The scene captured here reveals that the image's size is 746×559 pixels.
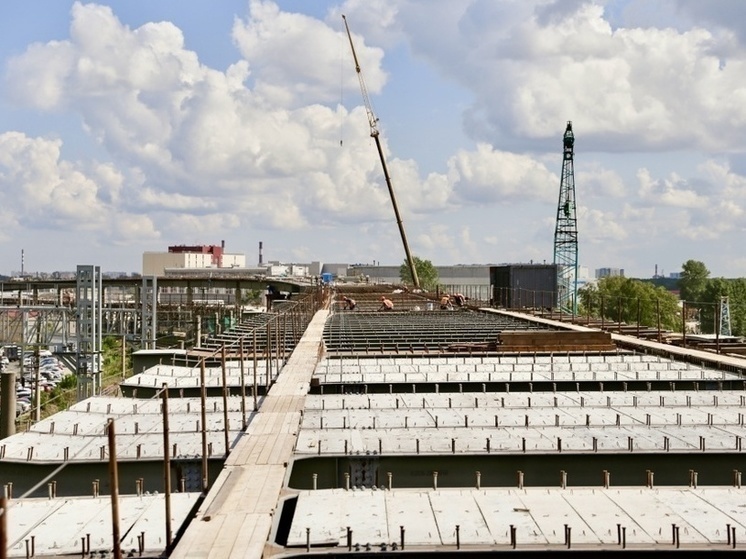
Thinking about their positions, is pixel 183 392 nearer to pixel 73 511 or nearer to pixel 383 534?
pixel 73 511

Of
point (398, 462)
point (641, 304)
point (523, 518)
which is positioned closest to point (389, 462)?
point (398, 462)

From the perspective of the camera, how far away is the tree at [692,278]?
615 ft

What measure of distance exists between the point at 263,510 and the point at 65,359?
4443 centimetres

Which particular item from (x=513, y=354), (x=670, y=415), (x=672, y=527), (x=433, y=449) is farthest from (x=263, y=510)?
(x=513, y=354)

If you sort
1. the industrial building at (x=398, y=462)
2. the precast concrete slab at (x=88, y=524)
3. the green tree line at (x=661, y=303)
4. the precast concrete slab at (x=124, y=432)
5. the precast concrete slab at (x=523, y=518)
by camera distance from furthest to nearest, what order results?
the green tree line at (x=661, y=303) < the precast concrete slab at (x=124, y=432) < the industrial building at (x=398, y=462) < the precast concrete slab at (x=88, y=524) < the precast concrete slab at (x=523, y=518)

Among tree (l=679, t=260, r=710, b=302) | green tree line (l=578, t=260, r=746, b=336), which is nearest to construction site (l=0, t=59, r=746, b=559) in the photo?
green tree line (l=578, t=260, r=746, b=336)

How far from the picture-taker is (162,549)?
11.0 m

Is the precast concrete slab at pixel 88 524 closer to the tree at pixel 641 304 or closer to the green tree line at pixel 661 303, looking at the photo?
the green tree line at pixel 661 303

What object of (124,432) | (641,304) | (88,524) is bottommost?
(88,524)

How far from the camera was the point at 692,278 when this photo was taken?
190m

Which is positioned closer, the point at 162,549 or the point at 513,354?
the point at 162,549

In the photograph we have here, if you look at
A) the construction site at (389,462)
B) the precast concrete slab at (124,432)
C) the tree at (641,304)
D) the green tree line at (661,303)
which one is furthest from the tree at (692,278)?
the precast concrete slab at (124,432)

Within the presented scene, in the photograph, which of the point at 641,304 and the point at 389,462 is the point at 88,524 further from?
the point at 641,304

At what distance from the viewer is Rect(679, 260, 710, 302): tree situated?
615 feet
